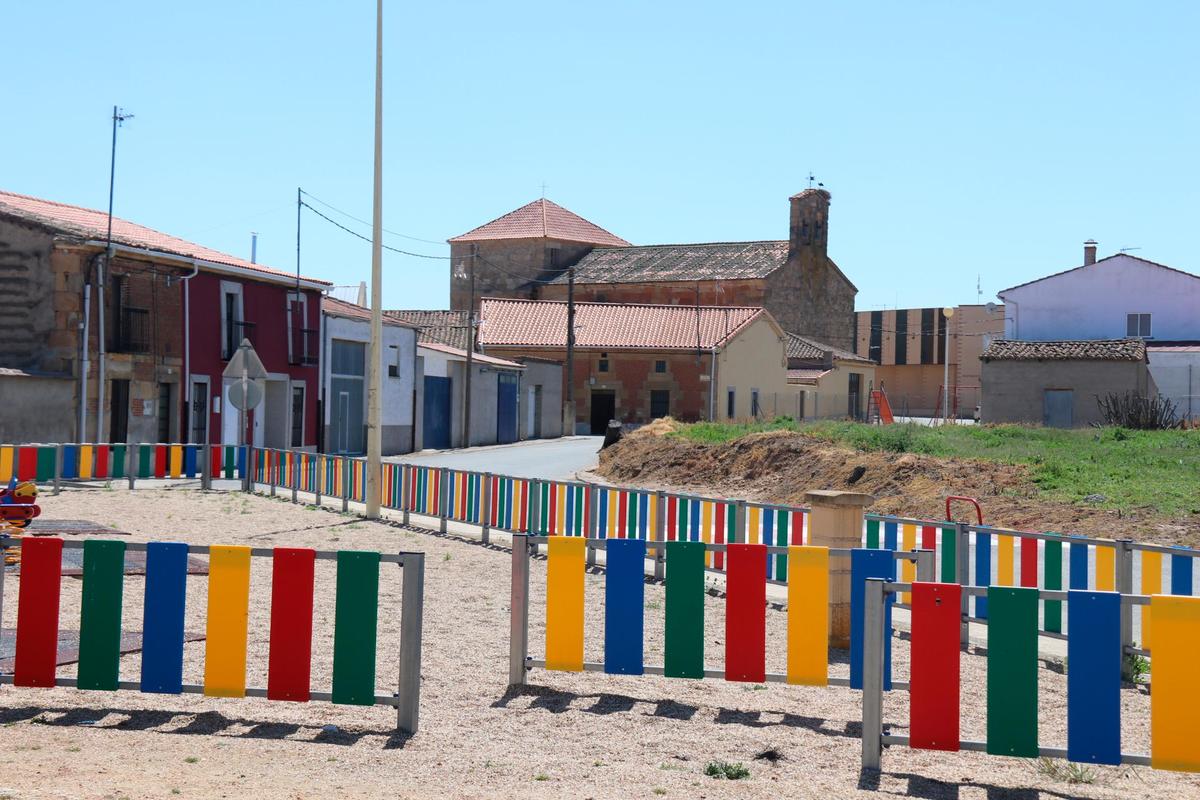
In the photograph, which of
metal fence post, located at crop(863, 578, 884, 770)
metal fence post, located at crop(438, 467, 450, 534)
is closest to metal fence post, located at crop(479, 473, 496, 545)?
metal fence post, located at crop(438, 467, 450, 534)

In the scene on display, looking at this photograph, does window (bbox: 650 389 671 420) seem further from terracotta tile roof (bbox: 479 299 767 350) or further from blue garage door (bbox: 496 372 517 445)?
blue garage door (bbox: 496 372 517 445)

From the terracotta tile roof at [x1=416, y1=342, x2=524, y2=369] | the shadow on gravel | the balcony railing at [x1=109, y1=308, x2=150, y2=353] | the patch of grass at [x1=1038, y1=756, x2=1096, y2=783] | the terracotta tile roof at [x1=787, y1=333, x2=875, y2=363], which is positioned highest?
the terracotta tile roof at [x1=787, y1=333, x2=875, y2=363]

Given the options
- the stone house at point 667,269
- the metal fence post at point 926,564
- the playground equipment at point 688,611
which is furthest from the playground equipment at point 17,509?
the stone house at point 667,269

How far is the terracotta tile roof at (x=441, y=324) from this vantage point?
61597mm

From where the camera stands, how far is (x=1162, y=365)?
52.4 m

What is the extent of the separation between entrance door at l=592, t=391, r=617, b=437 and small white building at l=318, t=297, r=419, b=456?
20034mm

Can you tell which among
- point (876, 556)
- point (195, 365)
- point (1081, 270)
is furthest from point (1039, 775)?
point (1081, 270)

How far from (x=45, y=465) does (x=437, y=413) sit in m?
25.5

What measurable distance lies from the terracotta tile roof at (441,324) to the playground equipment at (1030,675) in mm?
47801

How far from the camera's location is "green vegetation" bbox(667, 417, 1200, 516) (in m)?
21.8

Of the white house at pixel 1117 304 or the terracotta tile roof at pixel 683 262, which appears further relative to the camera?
the terracotta tile roof at pixel 683 262

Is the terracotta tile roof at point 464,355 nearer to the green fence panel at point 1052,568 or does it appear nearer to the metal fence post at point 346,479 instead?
the metal fence post at point 346,479

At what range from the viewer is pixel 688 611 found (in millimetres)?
8094

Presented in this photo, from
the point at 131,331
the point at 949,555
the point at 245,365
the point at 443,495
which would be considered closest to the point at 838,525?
the point at 949,555
